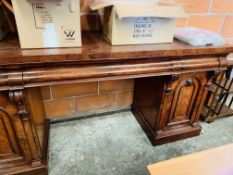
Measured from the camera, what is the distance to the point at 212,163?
797 millimetres

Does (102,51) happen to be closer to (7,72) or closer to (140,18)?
(140,18)

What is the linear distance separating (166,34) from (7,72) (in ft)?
2.86

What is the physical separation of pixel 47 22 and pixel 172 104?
966 millimetres

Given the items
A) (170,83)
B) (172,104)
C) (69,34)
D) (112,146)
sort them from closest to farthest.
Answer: (69,34) < (170,83) < (172,104) < (112,146)

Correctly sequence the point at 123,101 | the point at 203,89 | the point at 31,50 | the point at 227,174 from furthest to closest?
1. the point at 123,101
2. the point at 203,89
3. the point at 31,50
4. the point at 227,174

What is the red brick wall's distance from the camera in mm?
1521

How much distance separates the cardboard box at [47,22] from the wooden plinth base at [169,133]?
950mm

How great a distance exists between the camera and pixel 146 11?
926 millimetres

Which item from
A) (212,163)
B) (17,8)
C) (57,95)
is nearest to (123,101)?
(57,95)

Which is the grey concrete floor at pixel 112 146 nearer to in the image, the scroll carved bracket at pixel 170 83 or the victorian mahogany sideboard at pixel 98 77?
the victorian mahogany sideboard at pixel 98 77

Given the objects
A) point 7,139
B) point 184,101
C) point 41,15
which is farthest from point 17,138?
point 184,101

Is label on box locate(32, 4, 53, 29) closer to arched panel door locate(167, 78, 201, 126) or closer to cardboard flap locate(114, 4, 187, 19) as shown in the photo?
cardboard flap locate(114, 4, 187, 19)

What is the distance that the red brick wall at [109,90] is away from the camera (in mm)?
1521

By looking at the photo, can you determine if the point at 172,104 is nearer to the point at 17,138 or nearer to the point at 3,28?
the point at 17,138
